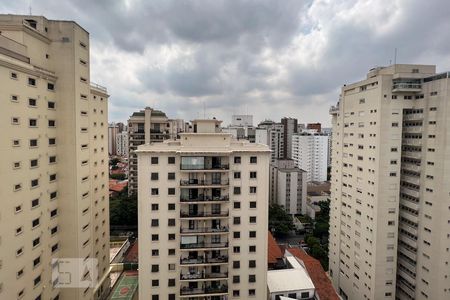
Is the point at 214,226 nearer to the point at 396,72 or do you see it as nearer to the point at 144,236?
the point at 144,236

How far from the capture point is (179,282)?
23.9m

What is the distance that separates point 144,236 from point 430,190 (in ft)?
107

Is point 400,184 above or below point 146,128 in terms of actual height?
below

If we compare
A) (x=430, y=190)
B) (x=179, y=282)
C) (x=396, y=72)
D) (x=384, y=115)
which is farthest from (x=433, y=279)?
(x=179, y=282)

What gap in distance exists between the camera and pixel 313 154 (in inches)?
3959

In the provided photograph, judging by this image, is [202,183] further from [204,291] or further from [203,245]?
[204,291]

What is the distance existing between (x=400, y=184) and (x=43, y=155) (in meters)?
41.3

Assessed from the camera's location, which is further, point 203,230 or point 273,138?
point 273,138

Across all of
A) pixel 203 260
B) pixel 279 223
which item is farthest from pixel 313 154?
pixel 203 260

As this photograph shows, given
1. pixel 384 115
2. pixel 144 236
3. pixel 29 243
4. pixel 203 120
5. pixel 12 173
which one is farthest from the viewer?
pixel 384 115

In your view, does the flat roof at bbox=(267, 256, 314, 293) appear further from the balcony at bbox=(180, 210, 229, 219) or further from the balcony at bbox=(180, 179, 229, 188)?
the balcony at bbox=(180, 179, 229, 188)

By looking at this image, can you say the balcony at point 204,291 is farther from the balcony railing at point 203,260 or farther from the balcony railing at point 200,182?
the balcony railing at point 200,182

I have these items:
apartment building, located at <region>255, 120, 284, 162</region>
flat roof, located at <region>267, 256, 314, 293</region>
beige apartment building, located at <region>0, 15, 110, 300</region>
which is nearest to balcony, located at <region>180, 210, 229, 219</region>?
beige apartment building, located at <region>0, 15, 110, 300</region>

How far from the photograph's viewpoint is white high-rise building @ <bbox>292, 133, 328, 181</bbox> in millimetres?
98688
